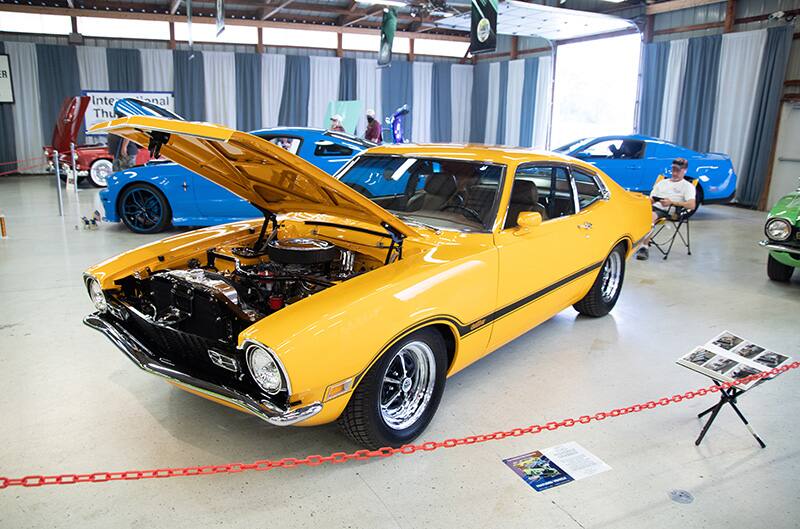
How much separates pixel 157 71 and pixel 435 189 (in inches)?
589

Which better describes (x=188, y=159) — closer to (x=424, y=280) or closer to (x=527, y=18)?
(x=424, y=280)

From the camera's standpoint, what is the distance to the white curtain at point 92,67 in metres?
15.1

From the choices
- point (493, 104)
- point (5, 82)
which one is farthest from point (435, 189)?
point (493, 104)

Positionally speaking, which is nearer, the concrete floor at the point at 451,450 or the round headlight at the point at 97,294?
the concrete floor at the point at 451,450

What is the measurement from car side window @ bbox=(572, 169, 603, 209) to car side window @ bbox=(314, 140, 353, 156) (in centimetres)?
446

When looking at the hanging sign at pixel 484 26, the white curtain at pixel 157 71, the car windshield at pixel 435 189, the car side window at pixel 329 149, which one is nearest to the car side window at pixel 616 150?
the hanging sign at pixel 484 26

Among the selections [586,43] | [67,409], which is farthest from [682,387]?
[586,43]

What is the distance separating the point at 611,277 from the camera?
4.77 meters

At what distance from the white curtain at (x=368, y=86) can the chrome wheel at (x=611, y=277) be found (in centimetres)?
1436

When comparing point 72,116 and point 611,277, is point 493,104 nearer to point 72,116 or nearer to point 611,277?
point 72,116

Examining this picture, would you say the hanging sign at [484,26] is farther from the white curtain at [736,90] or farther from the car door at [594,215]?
the white curtain at [736,90]

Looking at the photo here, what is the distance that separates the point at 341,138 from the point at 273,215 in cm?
469

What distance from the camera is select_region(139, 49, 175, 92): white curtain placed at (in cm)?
1574

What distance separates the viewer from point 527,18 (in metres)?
12.2
